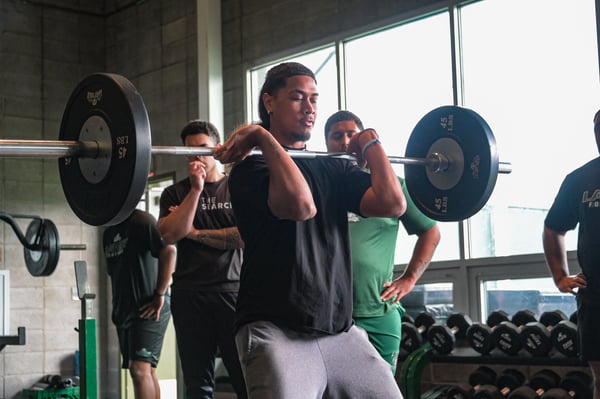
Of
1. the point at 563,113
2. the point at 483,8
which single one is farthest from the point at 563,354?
the point at 483,8

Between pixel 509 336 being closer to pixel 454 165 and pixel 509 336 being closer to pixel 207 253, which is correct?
pixel 207 253

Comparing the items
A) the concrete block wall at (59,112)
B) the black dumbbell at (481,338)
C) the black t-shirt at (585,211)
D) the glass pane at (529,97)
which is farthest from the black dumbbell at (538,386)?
the concrete block wall at (59,112)

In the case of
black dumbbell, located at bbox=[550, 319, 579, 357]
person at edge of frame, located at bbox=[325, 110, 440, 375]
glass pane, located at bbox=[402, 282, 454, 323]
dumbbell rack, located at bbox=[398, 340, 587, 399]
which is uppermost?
person at edge of frame, located at bbox=[325, 110, 440, 375]

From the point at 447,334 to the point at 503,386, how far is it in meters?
0.41

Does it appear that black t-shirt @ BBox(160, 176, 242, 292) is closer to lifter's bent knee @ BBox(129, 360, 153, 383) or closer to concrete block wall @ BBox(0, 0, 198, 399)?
lifter's bent knee @ BBox(129, 360, 153, 383)

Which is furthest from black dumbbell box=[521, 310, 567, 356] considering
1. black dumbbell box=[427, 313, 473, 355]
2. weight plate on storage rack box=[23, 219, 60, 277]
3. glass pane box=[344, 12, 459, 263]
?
weight plate on storage rack box=[23, 219, 60, 277]

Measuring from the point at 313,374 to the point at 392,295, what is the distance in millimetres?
940

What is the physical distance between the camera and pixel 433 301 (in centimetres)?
547

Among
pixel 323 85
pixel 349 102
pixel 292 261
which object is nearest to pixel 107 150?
pixel 292 261

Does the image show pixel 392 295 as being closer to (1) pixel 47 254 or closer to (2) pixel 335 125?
(2) pixel 335 125

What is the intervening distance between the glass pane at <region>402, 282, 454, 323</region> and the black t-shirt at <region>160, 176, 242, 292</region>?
7.50 feet

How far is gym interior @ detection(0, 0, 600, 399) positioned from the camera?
15.7 feet

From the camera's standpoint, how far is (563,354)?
420 cm

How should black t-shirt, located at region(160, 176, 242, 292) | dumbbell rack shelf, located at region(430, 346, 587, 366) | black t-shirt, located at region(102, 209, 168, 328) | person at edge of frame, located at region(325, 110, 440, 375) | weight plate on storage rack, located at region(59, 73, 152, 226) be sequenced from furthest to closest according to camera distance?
dumbbell rack shelf, located at region(430, 346, 587, 366) → black t-shirt, located at region(102, 209, 168, 328) → black t-shirt, located at region(160, 176, 242, 292) → person at edge of frame, located at region(325, 110, 440, 375) → weight plate on storage rack, located at region(59, 73, 152, 226)
